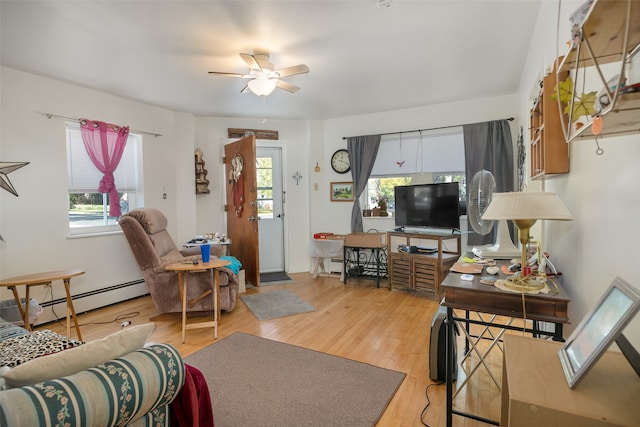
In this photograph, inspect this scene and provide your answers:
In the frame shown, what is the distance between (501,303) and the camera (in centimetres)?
144

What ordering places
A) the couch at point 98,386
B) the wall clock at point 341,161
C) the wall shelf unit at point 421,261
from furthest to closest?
the wall clock at point 341,161
the wall shelf unit at point 421,261
the couch at point 98,386

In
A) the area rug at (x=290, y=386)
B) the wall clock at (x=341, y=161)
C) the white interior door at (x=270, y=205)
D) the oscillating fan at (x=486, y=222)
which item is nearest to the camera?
the area rug at (x=290, y=386)

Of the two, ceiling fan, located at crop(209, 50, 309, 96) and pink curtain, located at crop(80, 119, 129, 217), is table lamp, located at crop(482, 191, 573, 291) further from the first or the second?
pink curtain, located at crop(80, 119, 129, 217)

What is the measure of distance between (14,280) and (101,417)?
248 cm

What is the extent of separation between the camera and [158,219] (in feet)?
11.9

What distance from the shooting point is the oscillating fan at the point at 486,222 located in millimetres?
2164

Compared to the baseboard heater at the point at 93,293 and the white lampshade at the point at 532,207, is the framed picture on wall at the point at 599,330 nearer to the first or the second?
the white lampshade at the point at 532,207

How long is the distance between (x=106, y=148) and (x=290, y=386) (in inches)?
132

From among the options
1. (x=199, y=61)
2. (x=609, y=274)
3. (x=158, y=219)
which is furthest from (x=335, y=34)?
(x=158, y=219)

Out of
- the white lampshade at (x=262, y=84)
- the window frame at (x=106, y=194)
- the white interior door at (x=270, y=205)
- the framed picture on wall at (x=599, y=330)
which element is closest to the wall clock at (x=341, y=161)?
the white interior door at (x=270, y=205)

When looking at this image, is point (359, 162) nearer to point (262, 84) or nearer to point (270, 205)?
point (270, 205)

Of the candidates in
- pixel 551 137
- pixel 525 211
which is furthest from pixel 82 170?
pixel 551 137

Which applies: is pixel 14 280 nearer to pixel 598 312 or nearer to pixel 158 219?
pixel 158 219

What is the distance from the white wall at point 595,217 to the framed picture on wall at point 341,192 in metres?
3.09
